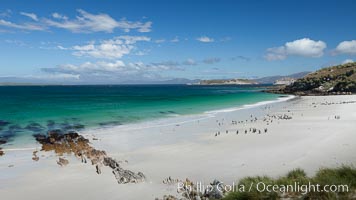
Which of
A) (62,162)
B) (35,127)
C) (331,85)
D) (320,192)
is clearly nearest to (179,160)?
(62,162)

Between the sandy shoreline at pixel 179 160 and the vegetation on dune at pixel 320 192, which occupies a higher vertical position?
the vegetation on dune at pixel 320 192

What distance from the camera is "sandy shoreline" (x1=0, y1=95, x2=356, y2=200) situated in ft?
38.3

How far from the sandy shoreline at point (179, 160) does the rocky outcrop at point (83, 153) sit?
16.0 inches

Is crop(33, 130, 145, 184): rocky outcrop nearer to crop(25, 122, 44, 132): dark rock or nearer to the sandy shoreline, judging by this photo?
the sandy shoreline

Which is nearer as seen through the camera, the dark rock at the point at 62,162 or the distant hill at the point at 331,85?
the dark rock at the point at 62,162

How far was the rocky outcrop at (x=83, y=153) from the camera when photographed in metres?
12.5

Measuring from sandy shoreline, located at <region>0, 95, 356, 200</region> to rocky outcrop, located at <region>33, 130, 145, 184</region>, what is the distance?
406 millimetres

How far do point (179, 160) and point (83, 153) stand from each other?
6.58 meters

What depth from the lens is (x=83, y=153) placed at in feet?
60.2

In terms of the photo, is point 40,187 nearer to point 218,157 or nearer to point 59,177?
point 59,177

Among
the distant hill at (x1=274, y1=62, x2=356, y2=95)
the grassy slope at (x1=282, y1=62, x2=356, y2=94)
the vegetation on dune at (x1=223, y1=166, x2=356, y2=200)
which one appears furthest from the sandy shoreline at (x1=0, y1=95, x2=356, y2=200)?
the grassy slope at (x1=282, y1=62, x2=356, y2=94)

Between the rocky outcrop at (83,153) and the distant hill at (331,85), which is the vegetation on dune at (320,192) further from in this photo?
the distant hill at (331,85)

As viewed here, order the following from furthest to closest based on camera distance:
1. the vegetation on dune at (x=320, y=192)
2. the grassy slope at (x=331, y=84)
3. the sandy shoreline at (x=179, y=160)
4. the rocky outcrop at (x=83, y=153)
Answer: the grassy slope at (x=331, y=84), the rocky outcrop at (x=83, y=153), the sandy shoreline at (x=179, y=160), the vegetation on dune at (x=320, y=192)

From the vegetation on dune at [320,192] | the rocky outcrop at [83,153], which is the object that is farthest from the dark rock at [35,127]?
the vegetation on dune at [320,192]
